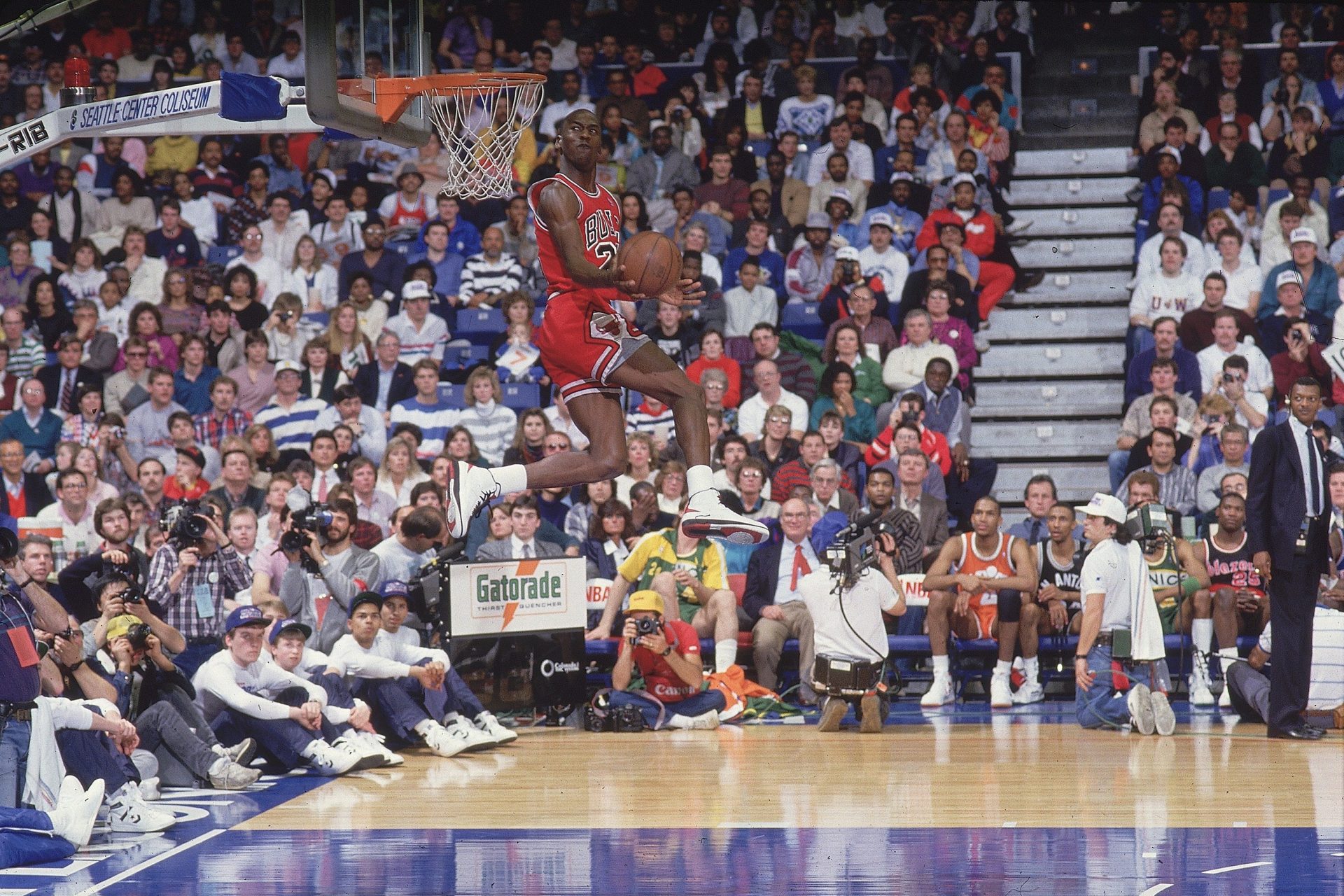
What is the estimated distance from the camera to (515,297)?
14.1 metres

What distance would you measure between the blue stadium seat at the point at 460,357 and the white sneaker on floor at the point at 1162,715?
21.0ft

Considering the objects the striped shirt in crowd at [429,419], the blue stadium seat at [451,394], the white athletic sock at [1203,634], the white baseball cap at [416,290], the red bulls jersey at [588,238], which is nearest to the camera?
the red bulls jersey at [588,238]

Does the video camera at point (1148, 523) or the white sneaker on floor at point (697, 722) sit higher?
the video camera at point (1148, 523)

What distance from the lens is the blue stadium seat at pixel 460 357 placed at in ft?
47.7

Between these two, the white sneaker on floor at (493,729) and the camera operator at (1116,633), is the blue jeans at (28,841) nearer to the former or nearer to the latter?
the white sneaker on floor at (493,729)

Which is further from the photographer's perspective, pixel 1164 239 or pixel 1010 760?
pixel 1164 239

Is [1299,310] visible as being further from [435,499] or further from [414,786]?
[414,786]

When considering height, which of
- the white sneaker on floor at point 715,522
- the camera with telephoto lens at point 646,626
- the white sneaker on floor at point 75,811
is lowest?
the white sneaker on floor at point 75,811

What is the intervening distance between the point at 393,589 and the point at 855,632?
3001 mm


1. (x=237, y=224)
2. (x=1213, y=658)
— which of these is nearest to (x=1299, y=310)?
(x=1213, y=658)

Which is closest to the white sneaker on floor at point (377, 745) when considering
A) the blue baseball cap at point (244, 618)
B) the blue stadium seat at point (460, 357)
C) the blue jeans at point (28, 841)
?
the blue baseball cap at point (244, 618)

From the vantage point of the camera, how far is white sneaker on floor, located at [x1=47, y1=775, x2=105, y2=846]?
7727 mm

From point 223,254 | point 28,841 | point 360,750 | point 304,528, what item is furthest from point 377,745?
point 223,254

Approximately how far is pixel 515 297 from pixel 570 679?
3717 millimetres
